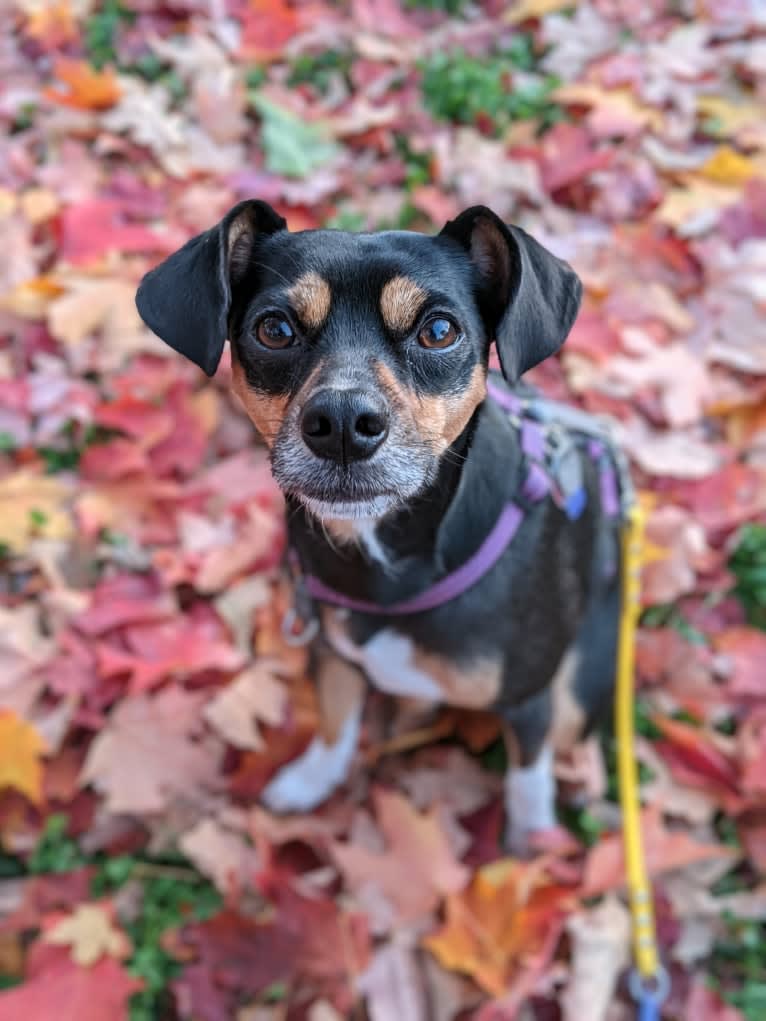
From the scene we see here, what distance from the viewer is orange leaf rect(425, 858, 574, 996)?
8.16ft

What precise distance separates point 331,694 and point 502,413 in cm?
109

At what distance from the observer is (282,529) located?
3.36 m

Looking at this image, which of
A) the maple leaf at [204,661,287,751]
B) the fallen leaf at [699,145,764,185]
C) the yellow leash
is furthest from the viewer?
the fallen leaf at [699,145,764,185]

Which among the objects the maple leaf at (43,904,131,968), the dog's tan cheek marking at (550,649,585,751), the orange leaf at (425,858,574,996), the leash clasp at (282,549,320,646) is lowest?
the maple leaf at (43,904,131,968)

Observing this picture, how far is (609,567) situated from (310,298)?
1.44 metres

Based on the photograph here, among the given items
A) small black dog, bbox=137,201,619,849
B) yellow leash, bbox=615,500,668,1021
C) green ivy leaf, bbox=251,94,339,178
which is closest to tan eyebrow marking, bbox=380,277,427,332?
small black dog, bbox=137,201,619,849

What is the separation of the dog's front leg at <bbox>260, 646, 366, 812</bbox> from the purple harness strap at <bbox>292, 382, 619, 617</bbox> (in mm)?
603

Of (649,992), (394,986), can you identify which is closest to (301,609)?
(394,986)

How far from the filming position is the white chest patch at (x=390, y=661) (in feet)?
7.79

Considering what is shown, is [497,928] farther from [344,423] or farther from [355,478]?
[344,423]

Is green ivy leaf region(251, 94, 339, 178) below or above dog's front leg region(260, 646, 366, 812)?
above

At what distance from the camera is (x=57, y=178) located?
4.20 m

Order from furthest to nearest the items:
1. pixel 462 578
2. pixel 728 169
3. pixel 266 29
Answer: pixel 266 29, pixel 728 169, pixel 462 578

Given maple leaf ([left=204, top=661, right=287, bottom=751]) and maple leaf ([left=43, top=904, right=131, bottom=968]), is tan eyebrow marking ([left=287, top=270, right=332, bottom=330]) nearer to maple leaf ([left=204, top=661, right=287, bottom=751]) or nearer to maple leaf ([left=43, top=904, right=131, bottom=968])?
maple leaf ([left=204, top=661, right=287, bottom=751])
